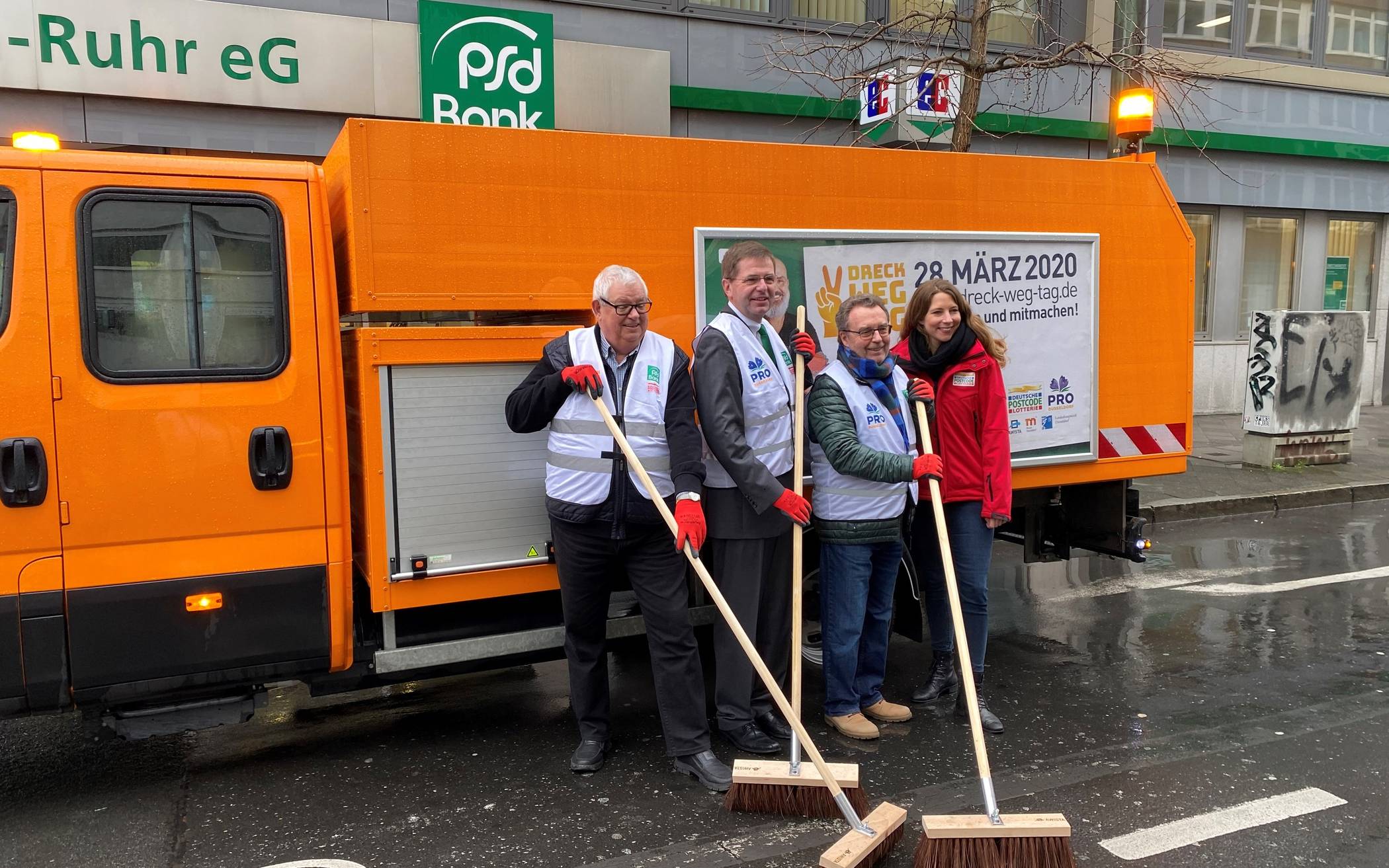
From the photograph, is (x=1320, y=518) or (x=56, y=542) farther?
(x=1320, y=518)

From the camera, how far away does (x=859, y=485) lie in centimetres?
416

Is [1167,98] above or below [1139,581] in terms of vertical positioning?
above

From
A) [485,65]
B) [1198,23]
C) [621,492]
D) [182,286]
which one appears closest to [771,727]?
[621,492]

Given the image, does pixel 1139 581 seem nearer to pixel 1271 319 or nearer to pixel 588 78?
pixel 1271 319

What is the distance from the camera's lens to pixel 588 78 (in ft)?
34.2

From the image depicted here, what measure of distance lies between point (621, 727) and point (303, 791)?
131 centimetres

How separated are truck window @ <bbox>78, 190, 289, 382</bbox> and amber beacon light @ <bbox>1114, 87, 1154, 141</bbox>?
14.4ft

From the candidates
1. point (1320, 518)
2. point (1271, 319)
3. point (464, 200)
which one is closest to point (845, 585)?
point (464, 200)

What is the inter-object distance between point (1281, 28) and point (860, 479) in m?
14.8

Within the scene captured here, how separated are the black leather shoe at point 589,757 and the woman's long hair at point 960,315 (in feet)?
7.10

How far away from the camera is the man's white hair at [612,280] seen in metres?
3.72

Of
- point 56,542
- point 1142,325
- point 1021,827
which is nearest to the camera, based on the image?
point 1021,827

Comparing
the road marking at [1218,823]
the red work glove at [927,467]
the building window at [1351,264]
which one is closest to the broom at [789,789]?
the road marking at [1218,823]

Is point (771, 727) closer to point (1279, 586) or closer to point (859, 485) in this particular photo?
point (859, 485)
